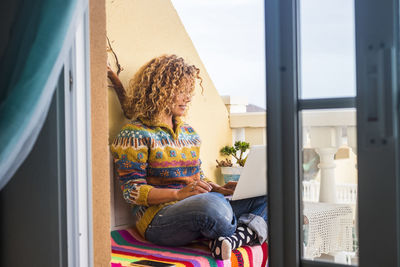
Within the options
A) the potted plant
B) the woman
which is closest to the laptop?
the woman

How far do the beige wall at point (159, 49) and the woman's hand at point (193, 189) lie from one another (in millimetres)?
516

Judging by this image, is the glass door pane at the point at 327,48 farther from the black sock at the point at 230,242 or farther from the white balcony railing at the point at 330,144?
the black sock at the point at 230,242

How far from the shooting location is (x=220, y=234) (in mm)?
2160

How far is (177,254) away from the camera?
2.13 metres

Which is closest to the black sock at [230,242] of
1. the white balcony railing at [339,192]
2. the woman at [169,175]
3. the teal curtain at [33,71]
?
the woman at [169,175]

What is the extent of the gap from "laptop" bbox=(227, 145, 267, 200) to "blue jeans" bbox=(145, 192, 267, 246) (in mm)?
153

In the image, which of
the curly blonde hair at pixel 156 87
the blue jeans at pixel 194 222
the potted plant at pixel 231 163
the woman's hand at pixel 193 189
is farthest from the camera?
the potted plant at pixel 231 163

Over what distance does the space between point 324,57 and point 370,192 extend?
35cm

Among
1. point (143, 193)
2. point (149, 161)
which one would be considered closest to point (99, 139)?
point (143, 193)

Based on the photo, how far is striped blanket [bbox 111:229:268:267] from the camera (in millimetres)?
2051

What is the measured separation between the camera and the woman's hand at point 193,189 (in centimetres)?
228

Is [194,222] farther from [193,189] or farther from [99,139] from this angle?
[99,139]

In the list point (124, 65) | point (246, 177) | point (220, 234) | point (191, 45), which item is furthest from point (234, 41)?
point (220, 234)

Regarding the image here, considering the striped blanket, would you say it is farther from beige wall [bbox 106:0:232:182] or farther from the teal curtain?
the teal curtain
